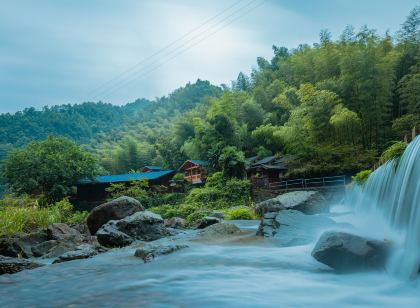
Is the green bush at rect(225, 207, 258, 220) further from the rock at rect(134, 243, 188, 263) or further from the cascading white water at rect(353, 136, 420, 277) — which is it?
the rock at rect(134, 243, 188, 263)

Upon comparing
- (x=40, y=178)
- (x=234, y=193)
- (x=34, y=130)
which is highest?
(x=34, y=130)

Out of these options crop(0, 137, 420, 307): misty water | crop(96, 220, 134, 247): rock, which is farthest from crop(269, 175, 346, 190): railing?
crop(0, 137, 420, 307): misty water

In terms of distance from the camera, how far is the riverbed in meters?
4.06

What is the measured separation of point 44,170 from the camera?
27641 mm

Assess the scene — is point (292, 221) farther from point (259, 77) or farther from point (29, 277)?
point (259, 77)

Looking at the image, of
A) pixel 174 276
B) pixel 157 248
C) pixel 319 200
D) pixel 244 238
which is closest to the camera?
pixel 174 276

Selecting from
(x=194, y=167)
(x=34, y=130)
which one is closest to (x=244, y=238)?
(x=194, y=167)

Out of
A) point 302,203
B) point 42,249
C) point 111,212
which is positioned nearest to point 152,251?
point 42,249

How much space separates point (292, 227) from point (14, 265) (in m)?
5.67

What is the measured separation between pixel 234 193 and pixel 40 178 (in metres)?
14.5

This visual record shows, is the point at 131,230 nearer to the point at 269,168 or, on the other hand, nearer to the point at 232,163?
the point at 232,163

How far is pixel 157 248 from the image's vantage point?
7.30 meters

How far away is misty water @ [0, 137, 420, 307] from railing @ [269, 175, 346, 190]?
14.5m

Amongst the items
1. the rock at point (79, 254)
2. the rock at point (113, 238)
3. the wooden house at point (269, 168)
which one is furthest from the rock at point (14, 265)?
the wooden house at point (269, 168)
